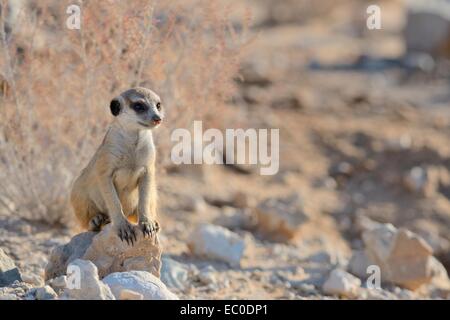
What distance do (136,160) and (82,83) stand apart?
228cm

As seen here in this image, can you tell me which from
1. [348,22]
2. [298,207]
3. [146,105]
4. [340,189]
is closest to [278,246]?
[298,207]

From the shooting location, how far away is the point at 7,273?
664 centimetres

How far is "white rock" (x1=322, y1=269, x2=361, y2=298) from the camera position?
8.27m

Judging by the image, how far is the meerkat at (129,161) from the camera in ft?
21.7

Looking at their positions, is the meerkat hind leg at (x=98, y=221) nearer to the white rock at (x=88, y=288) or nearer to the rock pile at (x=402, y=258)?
the white rock at (x=88, y=288)

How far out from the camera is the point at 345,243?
36.6 ft

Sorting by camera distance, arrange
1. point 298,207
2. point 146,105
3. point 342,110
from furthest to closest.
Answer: point 342,110
point 298,207
point 146,105

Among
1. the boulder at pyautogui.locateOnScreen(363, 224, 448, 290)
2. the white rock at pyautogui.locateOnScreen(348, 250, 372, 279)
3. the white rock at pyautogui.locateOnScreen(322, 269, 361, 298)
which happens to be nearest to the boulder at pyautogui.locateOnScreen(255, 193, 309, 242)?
the white rock at pyautogui.locateOnScreen(348, 250, 372, 279)

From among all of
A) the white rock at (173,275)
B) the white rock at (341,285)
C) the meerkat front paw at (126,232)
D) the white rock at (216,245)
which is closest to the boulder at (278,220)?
the white rock at (216,245)

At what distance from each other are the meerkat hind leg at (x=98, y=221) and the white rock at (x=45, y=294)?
108 cm

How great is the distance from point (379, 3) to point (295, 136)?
39.8 ft

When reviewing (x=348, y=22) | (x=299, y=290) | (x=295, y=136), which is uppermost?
(x=348, y=22)

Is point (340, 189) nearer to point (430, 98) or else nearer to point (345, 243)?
point (345, 243)

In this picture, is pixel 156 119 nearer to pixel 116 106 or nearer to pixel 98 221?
pixel 116 106
